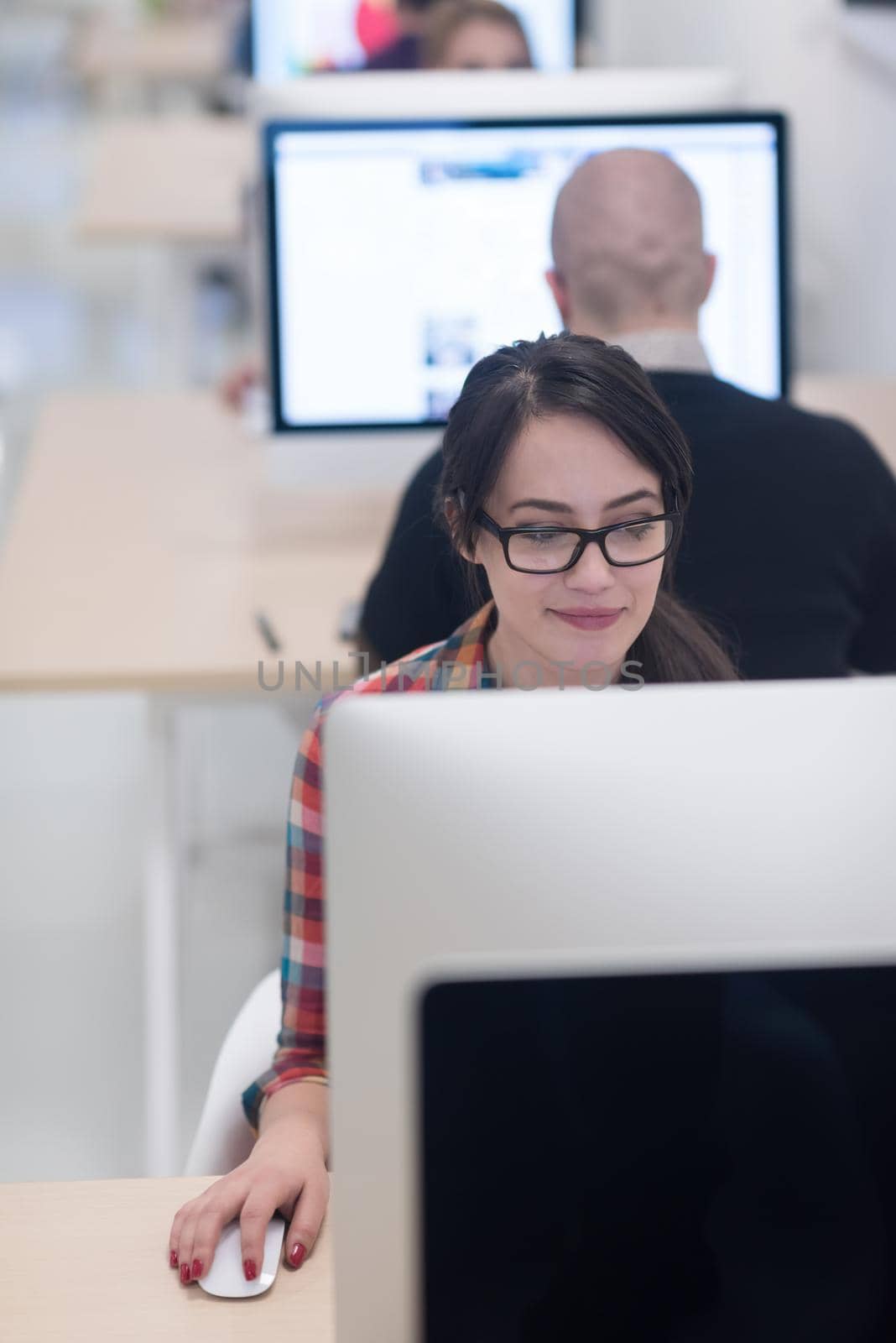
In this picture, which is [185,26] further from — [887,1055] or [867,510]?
[887,1055]

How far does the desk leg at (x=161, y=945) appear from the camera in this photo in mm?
1909

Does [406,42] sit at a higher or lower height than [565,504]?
higher

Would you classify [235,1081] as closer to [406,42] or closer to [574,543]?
[574,543]

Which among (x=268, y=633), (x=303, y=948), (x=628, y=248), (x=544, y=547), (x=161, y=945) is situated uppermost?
(x=628, y=248)

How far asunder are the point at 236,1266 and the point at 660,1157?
13.8 inches

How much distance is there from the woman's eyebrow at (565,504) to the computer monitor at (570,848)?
14.5 inches

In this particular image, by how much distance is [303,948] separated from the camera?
1.09 meters

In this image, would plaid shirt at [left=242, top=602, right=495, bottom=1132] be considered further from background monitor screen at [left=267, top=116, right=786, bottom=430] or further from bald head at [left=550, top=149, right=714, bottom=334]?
background monitor screen at [left=267, top=116, right=786, bottom=430]

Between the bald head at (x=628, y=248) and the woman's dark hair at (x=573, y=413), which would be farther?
the bald head at (x=628, y=248)

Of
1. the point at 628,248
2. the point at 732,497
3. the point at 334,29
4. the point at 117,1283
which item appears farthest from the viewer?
the point at 334,29

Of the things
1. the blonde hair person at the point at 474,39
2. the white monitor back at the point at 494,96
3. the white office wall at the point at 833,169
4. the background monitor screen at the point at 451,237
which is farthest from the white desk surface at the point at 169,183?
the background monitor screen at the point at 451,237

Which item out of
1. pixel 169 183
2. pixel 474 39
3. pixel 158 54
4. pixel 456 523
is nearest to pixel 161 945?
pixel 456 523

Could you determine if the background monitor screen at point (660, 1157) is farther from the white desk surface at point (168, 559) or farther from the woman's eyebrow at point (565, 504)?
the white desk surface at point (168, 559)

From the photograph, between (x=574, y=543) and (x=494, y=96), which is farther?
(x=494, y=96)
